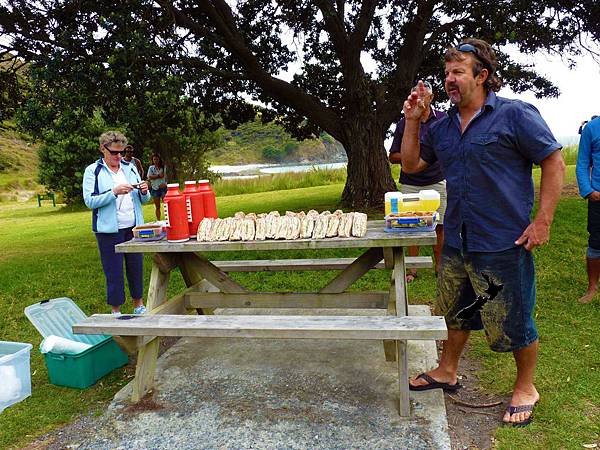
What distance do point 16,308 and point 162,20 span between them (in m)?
5.14

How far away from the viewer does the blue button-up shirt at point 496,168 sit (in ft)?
8.73

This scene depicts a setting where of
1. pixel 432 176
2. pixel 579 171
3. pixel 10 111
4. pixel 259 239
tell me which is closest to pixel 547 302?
pixel 579 171

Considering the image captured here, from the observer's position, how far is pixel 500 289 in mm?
2852

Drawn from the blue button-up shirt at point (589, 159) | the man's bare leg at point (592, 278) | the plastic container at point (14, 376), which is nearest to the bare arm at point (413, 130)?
the blue button-up shirt at point (589, 159)

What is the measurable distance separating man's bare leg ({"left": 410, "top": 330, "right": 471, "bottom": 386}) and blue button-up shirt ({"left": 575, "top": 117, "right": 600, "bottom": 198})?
2213 mm

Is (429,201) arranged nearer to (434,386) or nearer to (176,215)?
(434,386)

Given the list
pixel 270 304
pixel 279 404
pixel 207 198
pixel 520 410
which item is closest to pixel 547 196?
pixel 520 410

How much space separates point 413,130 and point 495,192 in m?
0.65

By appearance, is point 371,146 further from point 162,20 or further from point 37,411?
point 37,411

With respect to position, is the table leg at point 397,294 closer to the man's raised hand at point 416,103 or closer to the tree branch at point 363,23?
the man's raised hand at point 416,103

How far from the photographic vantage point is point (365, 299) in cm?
406

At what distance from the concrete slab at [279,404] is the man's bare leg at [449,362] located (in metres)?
0.12

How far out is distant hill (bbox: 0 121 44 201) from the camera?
144 ft

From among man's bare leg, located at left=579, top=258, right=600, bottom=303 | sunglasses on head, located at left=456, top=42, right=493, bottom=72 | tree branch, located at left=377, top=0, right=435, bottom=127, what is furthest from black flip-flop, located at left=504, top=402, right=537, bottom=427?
tree branch, located at left=377, top=0, right=435, bottom=127
